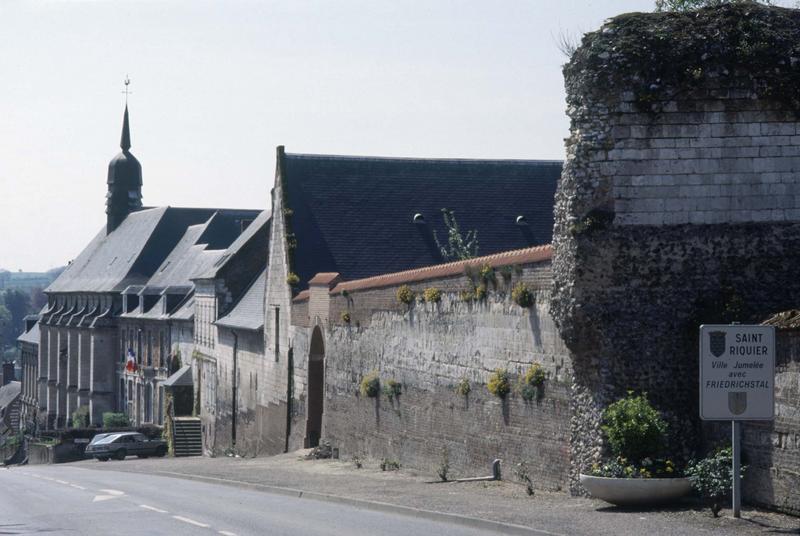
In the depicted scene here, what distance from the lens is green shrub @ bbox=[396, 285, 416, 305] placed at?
27.8 meters

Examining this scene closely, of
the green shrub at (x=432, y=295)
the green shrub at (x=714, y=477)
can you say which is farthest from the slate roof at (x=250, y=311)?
the green shrub at (x=714, y=477)

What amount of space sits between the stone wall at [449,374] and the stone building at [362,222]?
6.98m

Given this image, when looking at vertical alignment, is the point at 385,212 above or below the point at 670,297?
above

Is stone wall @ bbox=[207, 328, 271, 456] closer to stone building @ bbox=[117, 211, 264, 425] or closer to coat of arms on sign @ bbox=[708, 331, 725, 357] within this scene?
stone building @ bbox=[117, 211, 264, 425]

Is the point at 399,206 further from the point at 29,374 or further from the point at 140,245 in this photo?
the point at 29,374

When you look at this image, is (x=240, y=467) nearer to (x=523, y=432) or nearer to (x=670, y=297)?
(x=523, y=432)

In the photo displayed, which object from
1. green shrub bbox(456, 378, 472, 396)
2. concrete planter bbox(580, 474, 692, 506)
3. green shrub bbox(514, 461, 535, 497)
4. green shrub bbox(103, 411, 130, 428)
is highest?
green shrub bbox(456, 378, 472, 396)

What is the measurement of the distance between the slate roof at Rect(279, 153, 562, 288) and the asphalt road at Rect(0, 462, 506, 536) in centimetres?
1875

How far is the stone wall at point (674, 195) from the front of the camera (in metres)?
18.9

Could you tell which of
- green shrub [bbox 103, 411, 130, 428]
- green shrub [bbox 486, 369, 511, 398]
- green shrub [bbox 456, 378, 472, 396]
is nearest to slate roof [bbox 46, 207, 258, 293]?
green shrub [bbox 103, 411, 130, 428]

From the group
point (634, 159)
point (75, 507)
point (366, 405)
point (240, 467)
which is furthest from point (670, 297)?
point (240, 467)

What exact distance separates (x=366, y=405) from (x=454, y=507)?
1246 centimetres

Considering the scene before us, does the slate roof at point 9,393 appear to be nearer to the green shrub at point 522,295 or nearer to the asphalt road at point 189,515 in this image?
the asphalt road at point 189,515

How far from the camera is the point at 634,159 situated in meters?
19.2
